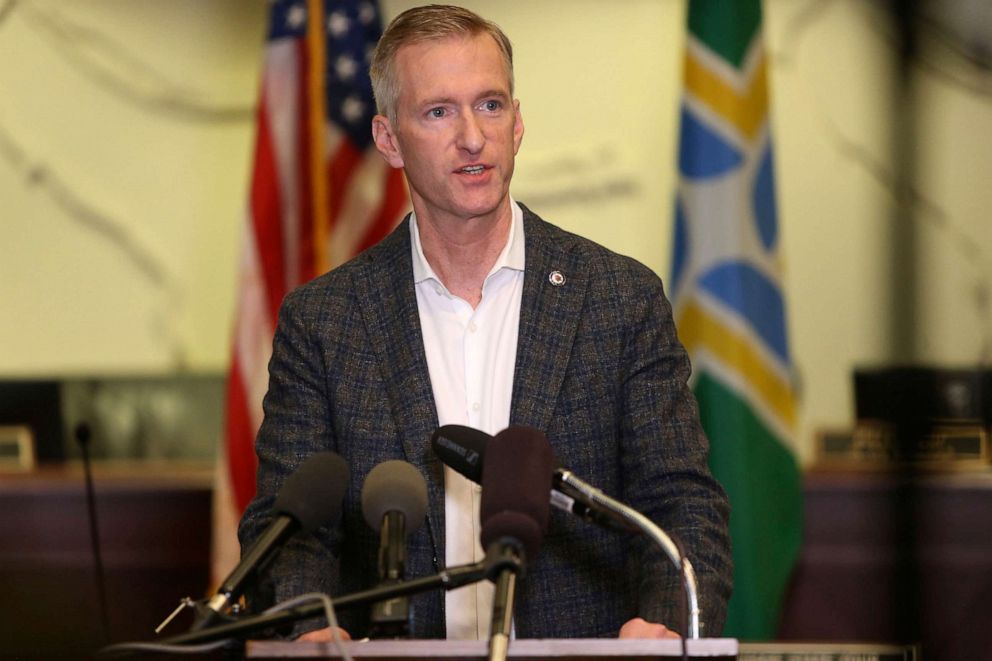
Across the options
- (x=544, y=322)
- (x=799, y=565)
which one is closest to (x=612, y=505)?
(x=544, y=322)

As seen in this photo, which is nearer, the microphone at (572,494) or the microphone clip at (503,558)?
the microphone clip at (503,558)

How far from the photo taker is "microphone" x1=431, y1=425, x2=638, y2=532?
1.70 metres

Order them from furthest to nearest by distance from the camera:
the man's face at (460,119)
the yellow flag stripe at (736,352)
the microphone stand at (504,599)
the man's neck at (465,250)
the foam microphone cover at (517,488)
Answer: the yellow flag stripe at (736,352) < the man's neck at (465,250) < the man's face at (460,119) < the foam microphone cover at (517,488) < the microphone stand at (504,599)

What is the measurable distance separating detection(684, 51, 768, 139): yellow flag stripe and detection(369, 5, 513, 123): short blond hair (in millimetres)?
2207

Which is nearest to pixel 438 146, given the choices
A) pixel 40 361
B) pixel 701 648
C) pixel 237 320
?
pixel 701 648

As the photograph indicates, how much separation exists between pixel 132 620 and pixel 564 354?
3369mm

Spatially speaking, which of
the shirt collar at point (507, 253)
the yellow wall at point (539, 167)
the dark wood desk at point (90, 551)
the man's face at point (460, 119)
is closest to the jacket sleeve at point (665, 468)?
the shirt collar at point (507, 253)

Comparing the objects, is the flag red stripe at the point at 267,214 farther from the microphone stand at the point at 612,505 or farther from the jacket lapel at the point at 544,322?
the microphone stand at the point at 612,505

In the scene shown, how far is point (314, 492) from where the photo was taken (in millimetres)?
1711

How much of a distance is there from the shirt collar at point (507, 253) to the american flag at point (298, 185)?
1937mm

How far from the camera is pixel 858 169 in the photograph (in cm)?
504

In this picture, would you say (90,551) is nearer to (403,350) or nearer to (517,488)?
(403,350)

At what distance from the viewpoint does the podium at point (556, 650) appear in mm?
1573

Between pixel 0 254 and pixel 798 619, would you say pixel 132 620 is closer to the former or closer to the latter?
pixel 0 254
